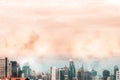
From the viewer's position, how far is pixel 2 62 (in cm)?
14212

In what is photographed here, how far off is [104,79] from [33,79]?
1721 inches

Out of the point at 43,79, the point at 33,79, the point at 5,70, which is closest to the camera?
the point at 5,70

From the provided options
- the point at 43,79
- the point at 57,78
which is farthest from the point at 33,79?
the point at 57,78

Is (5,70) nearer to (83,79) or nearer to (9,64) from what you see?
(9,64)

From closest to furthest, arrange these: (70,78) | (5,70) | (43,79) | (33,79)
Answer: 1. (5,70)
2. (33,79)
3. (43,79)
4. (70,78)

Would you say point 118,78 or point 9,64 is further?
point 118,78

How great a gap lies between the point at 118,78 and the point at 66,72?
75.4 feet

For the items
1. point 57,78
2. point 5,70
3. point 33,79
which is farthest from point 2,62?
point 57,78

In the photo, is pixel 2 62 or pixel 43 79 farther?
pixel 43 79

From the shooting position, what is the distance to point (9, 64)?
147250 mm

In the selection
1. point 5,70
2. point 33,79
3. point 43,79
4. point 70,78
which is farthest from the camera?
point 70,78

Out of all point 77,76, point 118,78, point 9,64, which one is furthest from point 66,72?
point 9,64

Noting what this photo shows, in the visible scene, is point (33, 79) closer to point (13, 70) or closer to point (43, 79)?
point (43, 79)

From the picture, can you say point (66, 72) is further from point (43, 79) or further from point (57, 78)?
point (43, 79)
